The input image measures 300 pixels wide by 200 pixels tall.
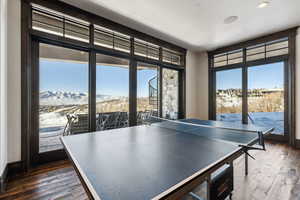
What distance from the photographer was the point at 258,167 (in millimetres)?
2412

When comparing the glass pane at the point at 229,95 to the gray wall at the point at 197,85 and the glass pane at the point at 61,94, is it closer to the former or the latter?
the gray wall at the point at 197,85

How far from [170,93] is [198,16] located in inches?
94.5

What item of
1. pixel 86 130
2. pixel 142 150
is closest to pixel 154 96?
pixel 86 130

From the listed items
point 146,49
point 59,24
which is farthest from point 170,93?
point 59,24

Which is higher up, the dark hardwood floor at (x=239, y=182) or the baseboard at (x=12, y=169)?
the baseboard at (x=12, y=169)

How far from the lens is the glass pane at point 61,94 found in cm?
262

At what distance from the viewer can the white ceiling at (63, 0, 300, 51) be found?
8.41 feet

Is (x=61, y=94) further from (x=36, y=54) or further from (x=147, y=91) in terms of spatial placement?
(x=147, y=91)

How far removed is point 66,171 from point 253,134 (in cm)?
276

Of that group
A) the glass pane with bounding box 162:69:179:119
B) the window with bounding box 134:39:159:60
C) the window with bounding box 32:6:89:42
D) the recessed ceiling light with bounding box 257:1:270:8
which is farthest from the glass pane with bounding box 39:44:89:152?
the recessed ceiling light with bounding box 257:1:270:8

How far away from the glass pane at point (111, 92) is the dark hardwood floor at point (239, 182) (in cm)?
117

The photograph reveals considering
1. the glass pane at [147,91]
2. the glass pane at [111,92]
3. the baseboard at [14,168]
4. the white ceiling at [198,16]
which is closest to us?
the baseboard at [14,168]

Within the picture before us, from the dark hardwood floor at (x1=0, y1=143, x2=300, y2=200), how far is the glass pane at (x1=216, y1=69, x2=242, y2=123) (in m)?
2.21

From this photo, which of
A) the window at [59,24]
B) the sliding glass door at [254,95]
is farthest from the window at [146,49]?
the sliding glass door at [254,95]
